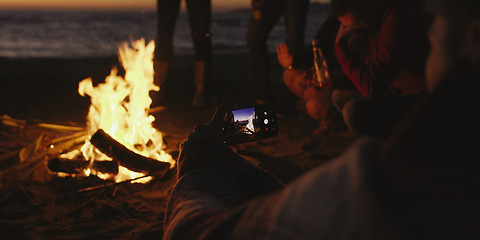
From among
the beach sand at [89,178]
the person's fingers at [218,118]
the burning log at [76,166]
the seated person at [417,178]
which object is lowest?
the beach sand at [89,178]

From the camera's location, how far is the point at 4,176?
297cm

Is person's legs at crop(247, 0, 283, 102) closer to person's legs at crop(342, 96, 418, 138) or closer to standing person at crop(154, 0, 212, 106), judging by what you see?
standing person at crop(154, 0, 212, 106)

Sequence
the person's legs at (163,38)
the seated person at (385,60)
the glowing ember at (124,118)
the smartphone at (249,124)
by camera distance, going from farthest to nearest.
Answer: the person's legs at (163,38), the glowing ember at (124,118), the seated person at (385,60), the smartphone at (249,124)

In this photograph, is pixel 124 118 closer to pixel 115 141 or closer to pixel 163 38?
pixel 115 141

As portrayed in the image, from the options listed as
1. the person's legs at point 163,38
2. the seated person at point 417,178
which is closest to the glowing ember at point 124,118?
the person's legs at point 163,38

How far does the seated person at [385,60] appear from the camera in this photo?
8.73 ft

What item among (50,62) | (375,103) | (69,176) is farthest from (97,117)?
(50,62)

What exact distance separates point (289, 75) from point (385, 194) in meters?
3.88

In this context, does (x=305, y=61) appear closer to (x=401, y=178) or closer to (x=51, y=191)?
(x=51, y=191)

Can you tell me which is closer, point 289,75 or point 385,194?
point 385,194

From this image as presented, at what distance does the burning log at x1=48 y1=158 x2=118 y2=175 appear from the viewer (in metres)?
3.21

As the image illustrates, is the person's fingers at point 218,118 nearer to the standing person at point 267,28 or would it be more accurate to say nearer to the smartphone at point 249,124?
the smartphone at point 249,124

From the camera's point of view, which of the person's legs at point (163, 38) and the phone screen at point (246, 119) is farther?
the person's legs at point (163, 38)

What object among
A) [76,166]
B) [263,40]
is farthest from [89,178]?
[263,40]
